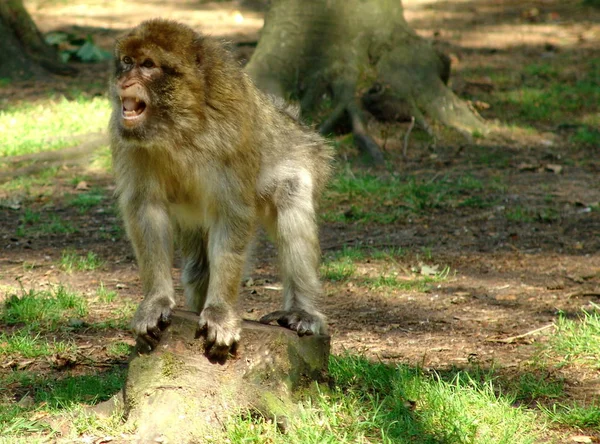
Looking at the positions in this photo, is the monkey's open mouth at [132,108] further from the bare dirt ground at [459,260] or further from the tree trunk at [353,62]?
the tree trunk at [353,62]

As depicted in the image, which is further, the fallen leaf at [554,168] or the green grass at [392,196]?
the fallen leaf at [554,168]

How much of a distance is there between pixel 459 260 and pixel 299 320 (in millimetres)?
2771

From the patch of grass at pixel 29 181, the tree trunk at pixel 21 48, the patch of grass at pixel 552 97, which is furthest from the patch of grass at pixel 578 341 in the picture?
the tree trunk at pixel 21 48

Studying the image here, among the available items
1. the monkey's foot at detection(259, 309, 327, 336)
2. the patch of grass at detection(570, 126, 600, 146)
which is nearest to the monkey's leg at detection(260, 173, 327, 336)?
the monkey's foot at detection(259, 309, 327, 336)

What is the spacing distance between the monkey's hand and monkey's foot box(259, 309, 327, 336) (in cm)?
69

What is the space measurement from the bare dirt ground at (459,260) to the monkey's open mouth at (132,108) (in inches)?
78.2


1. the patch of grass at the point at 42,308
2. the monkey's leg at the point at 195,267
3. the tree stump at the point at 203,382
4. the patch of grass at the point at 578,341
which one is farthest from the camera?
the patch of grass at the point at 42,308

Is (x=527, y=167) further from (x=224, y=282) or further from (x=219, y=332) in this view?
(x=219, y=332)

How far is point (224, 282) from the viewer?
499 centimetres

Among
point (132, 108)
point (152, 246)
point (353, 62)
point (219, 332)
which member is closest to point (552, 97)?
point (353, 62)

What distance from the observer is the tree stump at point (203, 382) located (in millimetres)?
4594

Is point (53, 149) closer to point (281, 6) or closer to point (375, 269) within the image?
point (281, 6)

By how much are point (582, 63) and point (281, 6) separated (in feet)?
17.6

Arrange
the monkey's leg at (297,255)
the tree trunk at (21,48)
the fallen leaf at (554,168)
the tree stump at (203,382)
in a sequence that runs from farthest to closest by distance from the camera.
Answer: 1. the tree trunk at (21,48)
2. the fallen leaf at (554,168)
3. the monkey's leg at (297,255)
4. the tree stump at (203,382)
